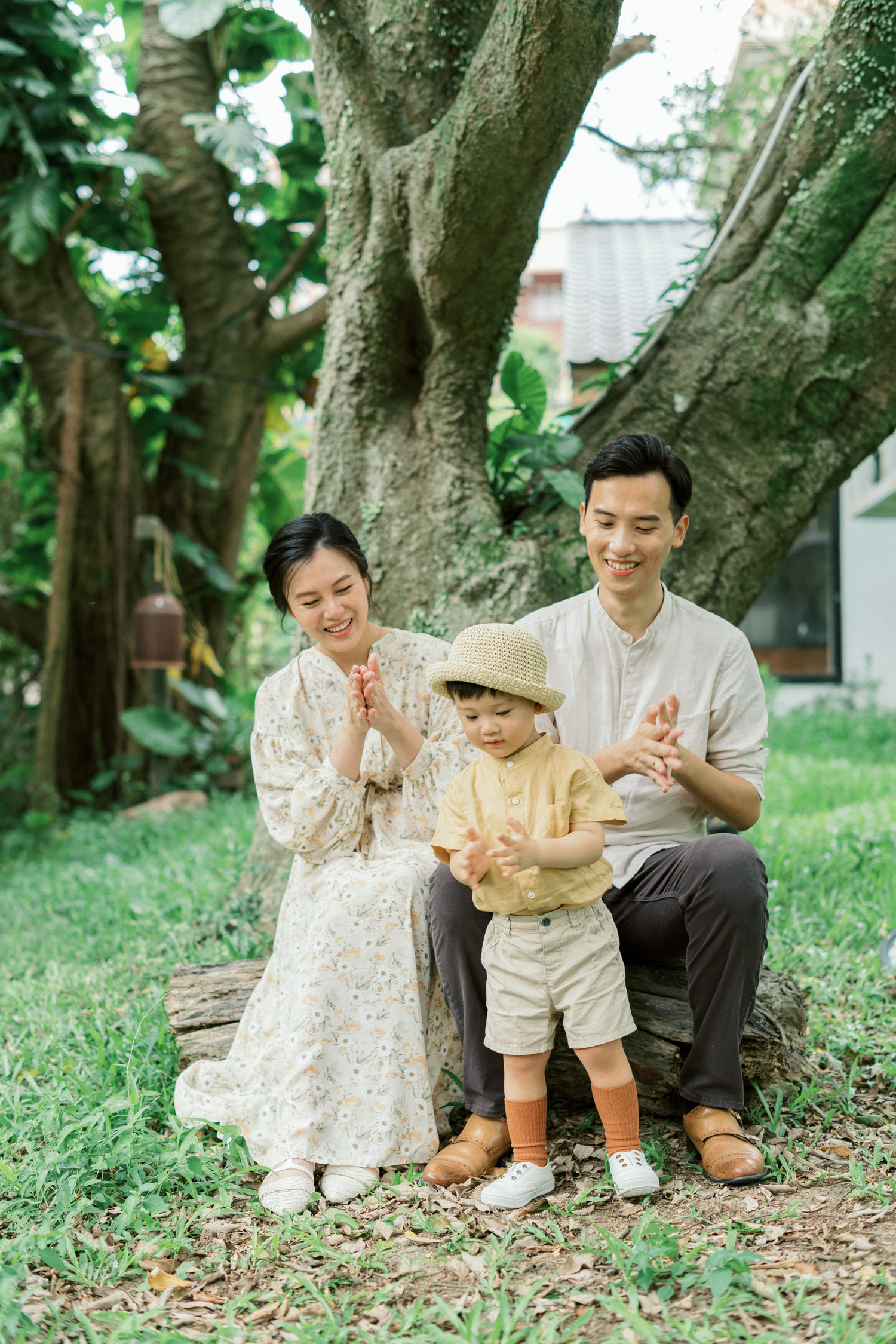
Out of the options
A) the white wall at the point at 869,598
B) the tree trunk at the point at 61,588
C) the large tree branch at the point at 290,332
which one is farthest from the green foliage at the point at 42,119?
the white wall at the point at 869,598

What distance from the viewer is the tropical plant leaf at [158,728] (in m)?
6.77

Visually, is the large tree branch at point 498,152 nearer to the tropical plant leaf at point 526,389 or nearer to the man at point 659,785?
the tropical plant leaf at point 526,389

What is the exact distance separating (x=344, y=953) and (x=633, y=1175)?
30.9 inches

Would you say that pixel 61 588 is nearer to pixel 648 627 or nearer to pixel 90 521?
pixel 90 521

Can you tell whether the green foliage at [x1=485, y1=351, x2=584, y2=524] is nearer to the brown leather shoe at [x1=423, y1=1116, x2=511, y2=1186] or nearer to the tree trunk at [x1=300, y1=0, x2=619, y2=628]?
the tree trunk at [x1=300, y1=0, x2=619, y2=628]

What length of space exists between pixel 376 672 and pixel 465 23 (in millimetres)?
2412

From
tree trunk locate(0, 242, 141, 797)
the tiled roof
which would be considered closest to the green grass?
tree trunk locate(0, 242, 141, 797)

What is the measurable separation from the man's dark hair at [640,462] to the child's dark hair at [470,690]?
609 millimetres

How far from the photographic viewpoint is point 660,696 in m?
2.57

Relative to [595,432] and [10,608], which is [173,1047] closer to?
[595,432]

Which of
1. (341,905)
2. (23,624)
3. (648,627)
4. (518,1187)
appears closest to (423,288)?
(648,627)

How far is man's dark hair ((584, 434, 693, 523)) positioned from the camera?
7.89 ft

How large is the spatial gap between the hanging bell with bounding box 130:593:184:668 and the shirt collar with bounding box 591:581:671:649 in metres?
4.40

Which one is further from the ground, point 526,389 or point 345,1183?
point 526,389
